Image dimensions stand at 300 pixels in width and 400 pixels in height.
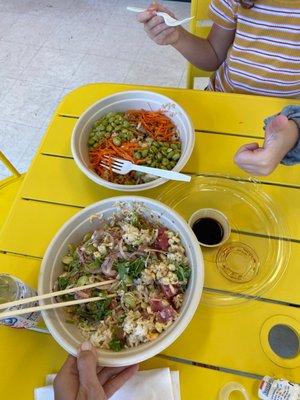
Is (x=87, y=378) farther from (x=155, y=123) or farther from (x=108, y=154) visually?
(x=155, y=123)

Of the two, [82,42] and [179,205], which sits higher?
[179,205]

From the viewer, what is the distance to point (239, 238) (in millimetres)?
716

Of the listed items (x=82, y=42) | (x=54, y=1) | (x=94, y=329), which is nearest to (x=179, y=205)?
(x=94, y=329)

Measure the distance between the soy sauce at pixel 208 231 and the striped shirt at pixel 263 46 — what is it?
47 centimetres

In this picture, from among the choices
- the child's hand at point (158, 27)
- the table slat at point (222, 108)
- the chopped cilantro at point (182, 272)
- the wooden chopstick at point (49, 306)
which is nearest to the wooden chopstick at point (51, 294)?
the wooden chopstick at point (49, 306)

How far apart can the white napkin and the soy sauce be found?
0.25 metres

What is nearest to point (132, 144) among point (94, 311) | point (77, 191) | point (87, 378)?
point (77, 191)

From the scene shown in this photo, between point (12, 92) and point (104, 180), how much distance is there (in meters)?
1.58

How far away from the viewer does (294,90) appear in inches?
37.9

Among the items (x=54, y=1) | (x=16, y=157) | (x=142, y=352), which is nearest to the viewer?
(x=142, y=352)

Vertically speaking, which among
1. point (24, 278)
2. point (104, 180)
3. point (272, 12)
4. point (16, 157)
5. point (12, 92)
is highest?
point (272, 12)

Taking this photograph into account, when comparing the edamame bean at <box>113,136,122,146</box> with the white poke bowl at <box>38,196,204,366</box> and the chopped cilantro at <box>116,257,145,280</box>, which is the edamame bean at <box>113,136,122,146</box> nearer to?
the white poke bowl at <box>38,196,204,366</box>

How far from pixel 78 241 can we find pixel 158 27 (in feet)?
1.80

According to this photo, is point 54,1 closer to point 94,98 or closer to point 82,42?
point 82,42
